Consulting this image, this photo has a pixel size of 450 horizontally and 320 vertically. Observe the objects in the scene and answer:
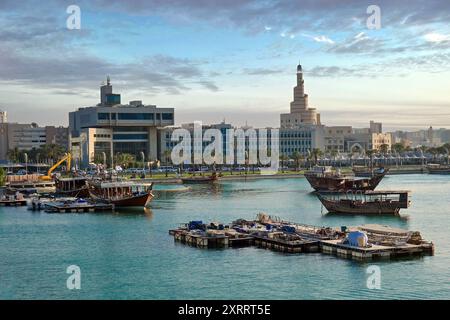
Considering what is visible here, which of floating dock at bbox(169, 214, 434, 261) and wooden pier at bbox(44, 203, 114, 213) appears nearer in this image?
floating dock at bbox(169, 214, 434, 261)

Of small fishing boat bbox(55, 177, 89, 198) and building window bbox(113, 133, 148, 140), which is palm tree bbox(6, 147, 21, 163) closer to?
building window bbox(113, 133, 148, 140)

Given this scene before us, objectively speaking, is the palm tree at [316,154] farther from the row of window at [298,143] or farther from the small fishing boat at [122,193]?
the small fishing boat at [122,193]

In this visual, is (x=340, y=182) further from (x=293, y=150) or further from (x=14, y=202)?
(x=293, y=150)

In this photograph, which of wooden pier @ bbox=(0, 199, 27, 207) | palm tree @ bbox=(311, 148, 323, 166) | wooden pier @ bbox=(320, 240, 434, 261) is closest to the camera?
wooden pier @ bbox=(320, 240, 434, 261)

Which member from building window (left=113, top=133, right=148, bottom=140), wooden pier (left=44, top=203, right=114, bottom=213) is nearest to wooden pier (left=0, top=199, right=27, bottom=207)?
wooden pier (left=44, top=203, right=114, bottom=213)

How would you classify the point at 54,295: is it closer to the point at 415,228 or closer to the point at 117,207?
the point at 415,228

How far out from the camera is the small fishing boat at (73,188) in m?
80.7

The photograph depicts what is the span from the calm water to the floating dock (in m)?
0.96

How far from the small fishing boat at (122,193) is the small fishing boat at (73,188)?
3.41 meters

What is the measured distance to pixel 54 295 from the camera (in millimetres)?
29656

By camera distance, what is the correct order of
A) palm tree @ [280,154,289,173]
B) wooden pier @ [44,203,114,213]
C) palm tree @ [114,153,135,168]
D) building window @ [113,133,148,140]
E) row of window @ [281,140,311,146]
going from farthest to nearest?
row of window @ [281,140,311,146]
palm tree @ [280,154,289,173]
building window @ [113,133,148,140]
palm tree @ [114,153,135,168]
wooden pier @ [44,203,114,213]

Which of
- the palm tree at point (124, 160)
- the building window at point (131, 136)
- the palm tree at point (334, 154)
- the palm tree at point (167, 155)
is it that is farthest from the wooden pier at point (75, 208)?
the palm tree at point (334, 154)

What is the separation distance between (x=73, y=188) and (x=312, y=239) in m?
48.3

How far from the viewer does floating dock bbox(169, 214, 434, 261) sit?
36.7m
